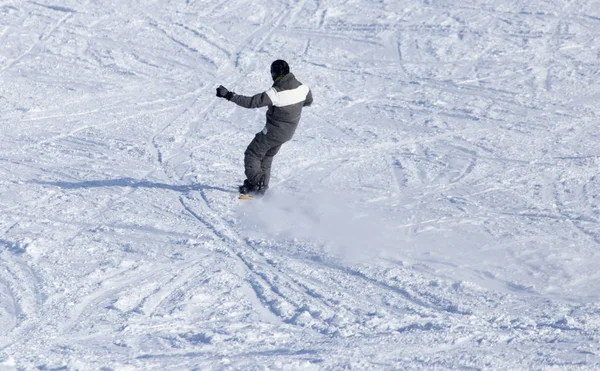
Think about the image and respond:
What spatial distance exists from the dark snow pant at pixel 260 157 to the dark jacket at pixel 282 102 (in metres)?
0.11

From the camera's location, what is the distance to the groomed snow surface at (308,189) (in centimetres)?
635

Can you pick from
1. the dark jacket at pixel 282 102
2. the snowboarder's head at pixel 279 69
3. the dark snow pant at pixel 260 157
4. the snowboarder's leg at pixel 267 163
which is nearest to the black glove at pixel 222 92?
the dark jacket at pixel 282 102

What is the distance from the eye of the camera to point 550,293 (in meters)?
7.02

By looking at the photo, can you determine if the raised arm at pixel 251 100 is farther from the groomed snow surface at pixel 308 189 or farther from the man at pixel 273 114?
the groomed snow surface at pixel 308 189

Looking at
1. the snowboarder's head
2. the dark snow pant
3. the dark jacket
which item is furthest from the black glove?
the dark snow pant

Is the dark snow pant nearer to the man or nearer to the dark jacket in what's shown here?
the man


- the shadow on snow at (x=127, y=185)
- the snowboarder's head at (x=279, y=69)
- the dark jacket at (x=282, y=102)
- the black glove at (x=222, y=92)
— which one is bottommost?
the shadow on snow at (x=127, y=185)

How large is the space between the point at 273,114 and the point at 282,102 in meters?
0.23

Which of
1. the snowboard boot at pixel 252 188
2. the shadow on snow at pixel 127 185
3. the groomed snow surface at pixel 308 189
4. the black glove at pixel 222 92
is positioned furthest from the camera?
the shadow on snow at pixel 127 185

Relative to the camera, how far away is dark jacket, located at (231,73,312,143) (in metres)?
8.37

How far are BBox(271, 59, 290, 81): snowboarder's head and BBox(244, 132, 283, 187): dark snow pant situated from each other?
0.82m

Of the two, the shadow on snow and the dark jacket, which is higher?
the dark jacket

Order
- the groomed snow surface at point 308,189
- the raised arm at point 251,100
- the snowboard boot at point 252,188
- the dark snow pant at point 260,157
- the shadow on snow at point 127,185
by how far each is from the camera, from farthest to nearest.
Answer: the shadow on snow at point 127,185 → the snowboard boot at point 252,188 → the dark snow pant at point 260,157 → the raised arm at point 251,100 → the groomed snow surface at point 308,189

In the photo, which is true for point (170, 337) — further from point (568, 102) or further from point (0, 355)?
point (568, 102)
